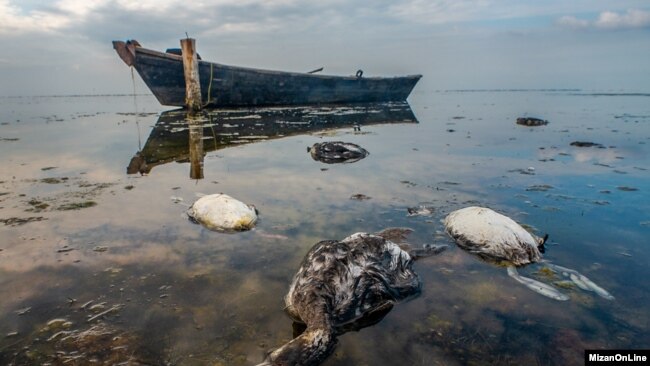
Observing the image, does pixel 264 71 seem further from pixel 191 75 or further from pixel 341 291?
pixel 341 291

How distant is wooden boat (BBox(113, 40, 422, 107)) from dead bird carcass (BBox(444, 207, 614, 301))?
19791 mm

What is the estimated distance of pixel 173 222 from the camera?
4.78m

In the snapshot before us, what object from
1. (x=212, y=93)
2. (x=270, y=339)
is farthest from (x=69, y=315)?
(x=212, y=93)

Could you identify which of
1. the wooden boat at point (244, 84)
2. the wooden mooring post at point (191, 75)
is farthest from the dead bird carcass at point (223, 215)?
the wooden mooring post at point (191, 75)

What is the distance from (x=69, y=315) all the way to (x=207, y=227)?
1939mm

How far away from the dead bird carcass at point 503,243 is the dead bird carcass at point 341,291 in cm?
106

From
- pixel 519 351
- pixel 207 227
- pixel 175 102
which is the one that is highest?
pixel 175 102

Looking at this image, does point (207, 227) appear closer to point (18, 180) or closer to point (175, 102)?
point (18, 180)

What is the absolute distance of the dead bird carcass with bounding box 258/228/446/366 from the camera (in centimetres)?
240

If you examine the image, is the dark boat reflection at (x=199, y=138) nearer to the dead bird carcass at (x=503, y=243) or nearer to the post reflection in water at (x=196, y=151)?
the post reflection in water at (x=196, y=151)

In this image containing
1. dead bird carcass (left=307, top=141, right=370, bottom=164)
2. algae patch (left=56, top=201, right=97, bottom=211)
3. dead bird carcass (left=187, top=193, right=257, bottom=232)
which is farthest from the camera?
dead bird carcass (left=307, top=141, right=370, bottom=164)

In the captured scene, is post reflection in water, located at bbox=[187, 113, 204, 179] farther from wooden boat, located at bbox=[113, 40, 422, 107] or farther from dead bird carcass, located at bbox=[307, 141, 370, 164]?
wooden boat, located at bbox=[113, 40, 422, 107]

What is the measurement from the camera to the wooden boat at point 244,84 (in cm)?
1980

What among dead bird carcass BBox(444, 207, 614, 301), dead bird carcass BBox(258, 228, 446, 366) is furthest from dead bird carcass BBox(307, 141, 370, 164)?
dead bird carcass BBox(258, 228, 446, 366)
